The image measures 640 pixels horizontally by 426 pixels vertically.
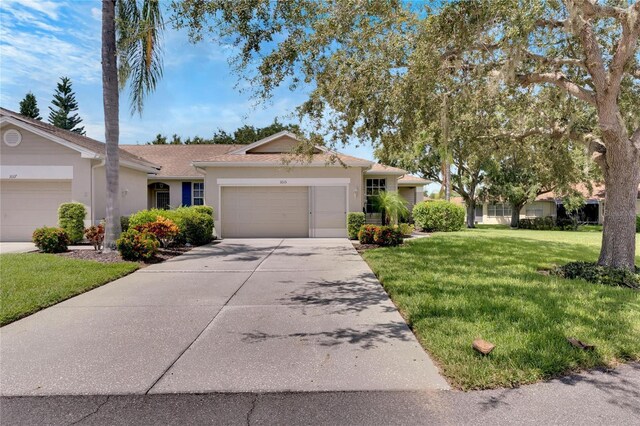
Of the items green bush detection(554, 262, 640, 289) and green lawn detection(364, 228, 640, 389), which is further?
green bush detection(554, 262, 640, 289)

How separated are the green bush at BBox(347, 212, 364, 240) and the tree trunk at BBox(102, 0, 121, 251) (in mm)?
A: 8887

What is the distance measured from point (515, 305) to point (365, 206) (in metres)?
14.6

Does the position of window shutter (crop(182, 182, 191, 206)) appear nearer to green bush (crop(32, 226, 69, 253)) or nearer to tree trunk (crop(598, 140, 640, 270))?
green bush (crop(32, 226, 69, 253))

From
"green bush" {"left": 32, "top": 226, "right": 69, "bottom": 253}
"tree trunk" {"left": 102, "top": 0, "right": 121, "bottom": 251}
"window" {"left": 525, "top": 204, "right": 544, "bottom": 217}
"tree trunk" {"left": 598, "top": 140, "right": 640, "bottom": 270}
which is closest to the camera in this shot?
"tree trunk" {"left": 598, "top": 140, "right": 640, "bottom": 270}

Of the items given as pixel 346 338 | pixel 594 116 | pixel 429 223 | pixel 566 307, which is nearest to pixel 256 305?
pixel 346 338

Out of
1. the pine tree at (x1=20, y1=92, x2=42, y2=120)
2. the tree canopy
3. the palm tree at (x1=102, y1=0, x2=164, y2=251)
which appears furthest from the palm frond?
the pine tree at (x1=20, y1=92, x2=42, y2=120)

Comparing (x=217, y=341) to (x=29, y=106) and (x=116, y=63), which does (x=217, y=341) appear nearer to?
(x=116, y=63)

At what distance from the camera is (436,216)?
21438 mm

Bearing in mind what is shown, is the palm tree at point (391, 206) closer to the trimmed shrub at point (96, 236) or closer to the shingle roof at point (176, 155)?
the shingle roof at point (176, 155)

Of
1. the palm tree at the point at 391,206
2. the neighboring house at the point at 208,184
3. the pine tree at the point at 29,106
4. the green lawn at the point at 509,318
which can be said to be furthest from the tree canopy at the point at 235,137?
the green lawn at the point at 509,318

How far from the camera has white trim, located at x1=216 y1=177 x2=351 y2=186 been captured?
16156 millimetres

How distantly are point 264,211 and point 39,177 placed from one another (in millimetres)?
8929

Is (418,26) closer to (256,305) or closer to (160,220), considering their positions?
(256,305)

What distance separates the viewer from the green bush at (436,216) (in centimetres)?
2139
